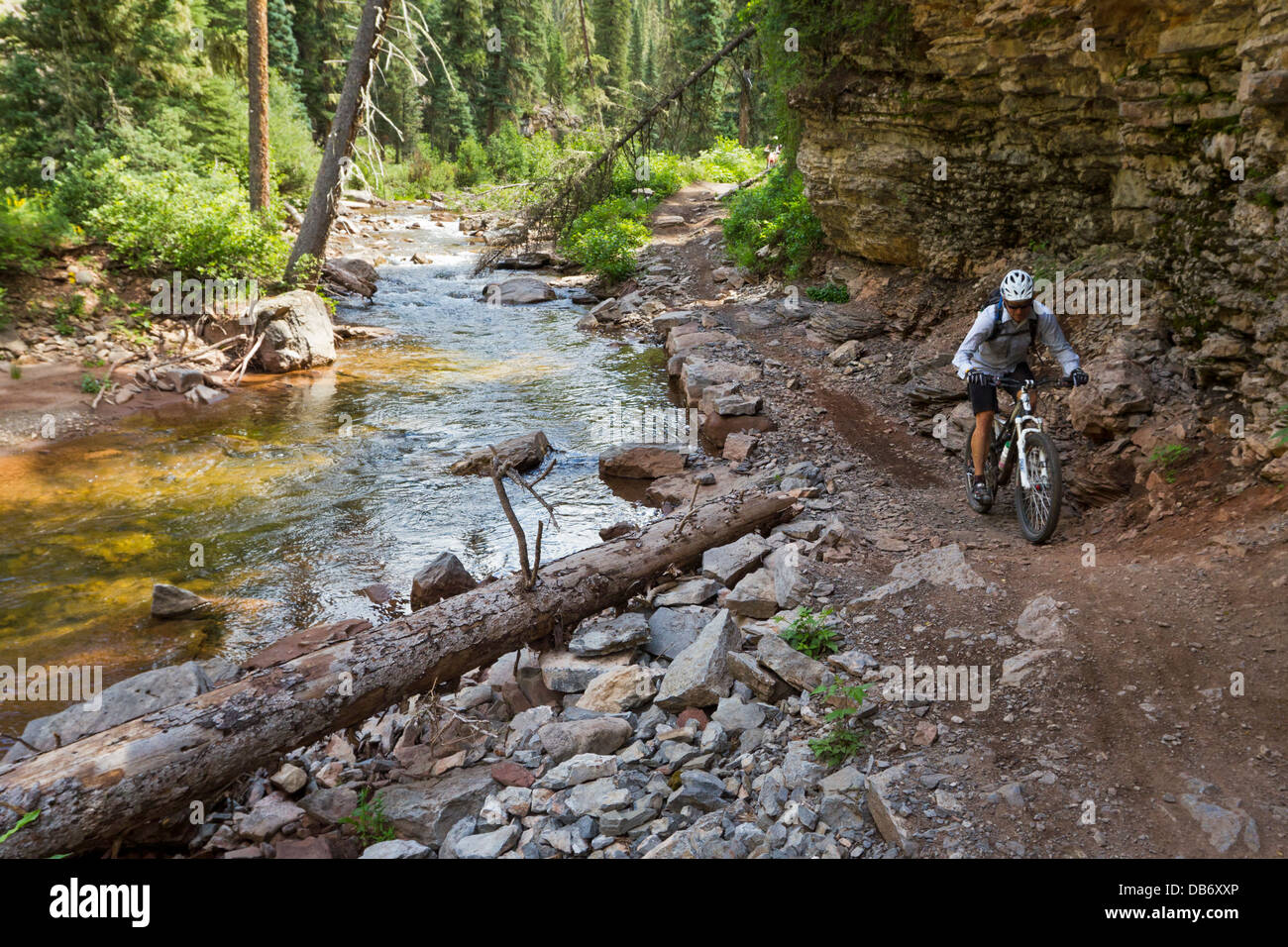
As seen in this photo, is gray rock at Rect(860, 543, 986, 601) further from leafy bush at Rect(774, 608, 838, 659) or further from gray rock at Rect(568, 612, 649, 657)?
gray rock at Rect(568, 612, 649, 657)

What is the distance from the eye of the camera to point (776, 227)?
1770cm

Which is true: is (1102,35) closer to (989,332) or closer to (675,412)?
(989,332)

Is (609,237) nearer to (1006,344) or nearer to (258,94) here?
(258,94)

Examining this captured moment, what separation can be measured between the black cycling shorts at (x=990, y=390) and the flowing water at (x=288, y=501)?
3.79 meters

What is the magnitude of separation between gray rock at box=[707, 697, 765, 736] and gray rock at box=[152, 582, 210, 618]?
4990 mm

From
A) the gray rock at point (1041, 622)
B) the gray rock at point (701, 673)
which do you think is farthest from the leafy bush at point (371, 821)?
the gray rock at point (1041, 622)

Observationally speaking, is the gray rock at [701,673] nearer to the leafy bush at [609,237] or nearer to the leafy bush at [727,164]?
the leafy bush at [609,237]

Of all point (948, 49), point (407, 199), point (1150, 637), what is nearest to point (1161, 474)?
point (1150, 637)

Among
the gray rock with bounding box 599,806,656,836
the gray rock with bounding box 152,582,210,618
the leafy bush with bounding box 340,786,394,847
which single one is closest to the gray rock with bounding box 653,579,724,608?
the gray rock with bounding box 599,806,656,836

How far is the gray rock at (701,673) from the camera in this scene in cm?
488

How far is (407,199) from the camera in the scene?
37.0 meters

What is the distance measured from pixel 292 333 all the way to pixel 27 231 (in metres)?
4.55

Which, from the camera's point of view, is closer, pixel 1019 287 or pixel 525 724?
pixel 525 724

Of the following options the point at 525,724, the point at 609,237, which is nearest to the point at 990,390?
the point at 525,724
